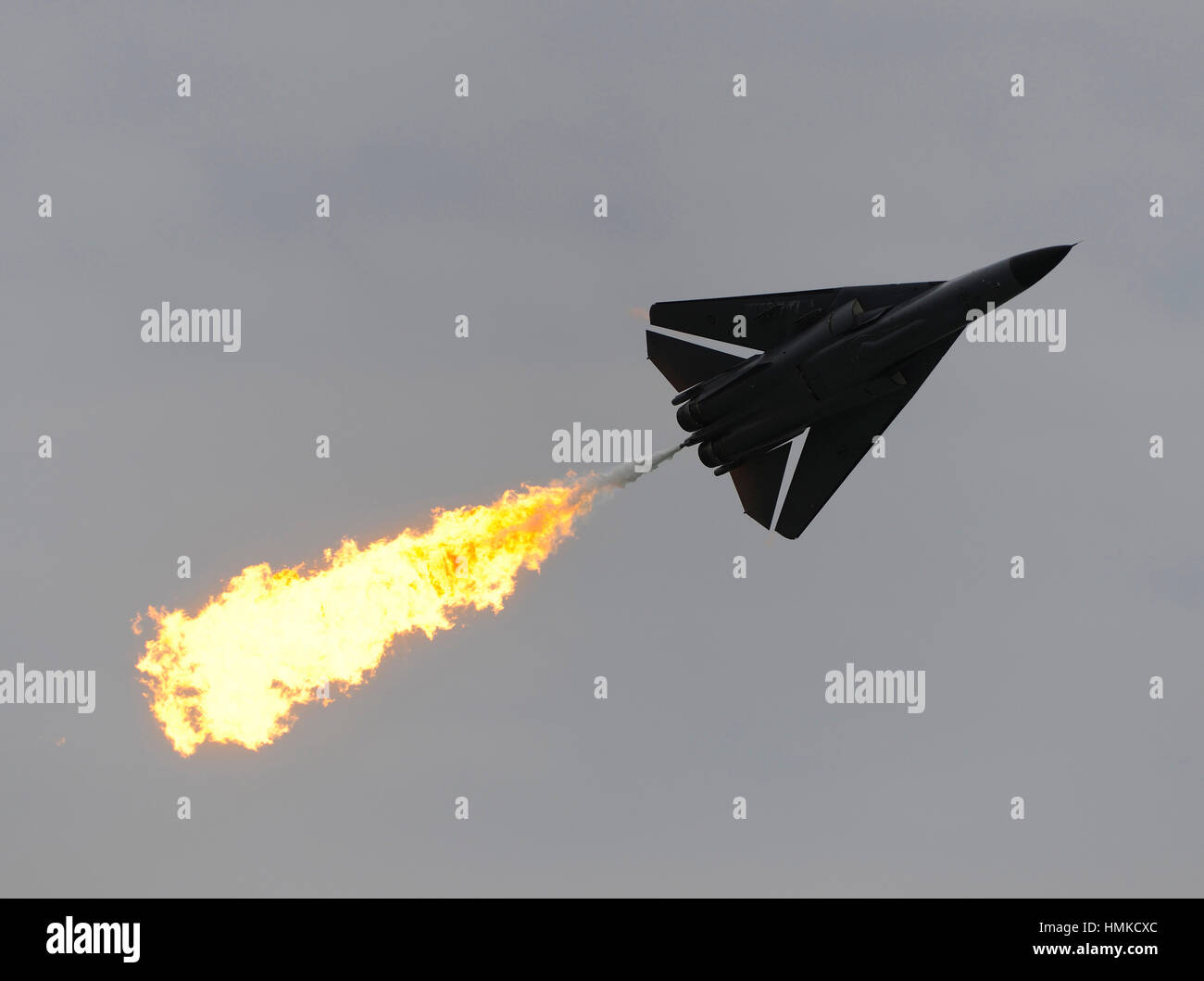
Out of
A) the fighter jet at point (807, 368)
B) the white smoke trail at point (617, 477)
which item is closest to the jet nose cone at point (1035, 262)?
the fighter jet at point (807, 368)

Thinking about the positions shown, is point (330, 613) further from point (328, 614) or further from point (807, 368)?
point (807, 368)

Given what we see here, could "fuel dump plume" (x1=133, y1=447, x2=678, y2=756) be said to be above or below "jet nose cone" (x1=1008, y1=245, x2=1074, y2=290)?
below

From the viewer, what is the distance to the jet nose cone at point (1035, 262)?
54375 mm

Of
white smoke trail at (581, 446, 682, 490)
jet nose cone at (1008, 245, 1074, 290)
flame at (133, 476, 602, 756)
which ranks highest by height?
jet nose cone at (1008, 245, 1074, 290)

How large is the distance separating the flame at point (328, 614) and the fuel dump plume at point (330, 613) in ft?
0.13

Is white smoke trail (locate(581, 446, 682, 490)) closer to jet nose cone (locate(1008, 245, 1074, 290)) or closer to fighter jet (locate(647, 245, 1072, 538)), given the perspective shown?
fighter jet (locate(647, 245, 1072, 538))

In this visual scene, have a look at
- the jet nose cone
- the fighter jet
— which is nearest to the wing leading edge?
the fighter jet

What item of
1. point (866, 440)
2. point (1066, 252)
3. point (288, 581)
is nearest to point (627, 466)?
point (866, 440)

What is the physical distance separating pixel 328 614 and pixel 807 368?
22400 millimetres

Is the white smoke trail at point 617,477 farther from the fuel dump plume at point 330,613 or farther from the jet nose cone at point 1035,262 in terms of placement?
the jet nose cone at point 1035,262

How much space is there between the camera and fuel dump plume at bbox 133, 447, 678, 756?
63969 millimetres

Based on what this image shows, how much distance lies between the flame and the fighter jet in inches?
263

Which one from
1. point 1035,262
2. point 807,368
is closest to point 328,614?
point 807,368

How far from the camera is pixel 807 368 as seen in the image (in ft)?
191
